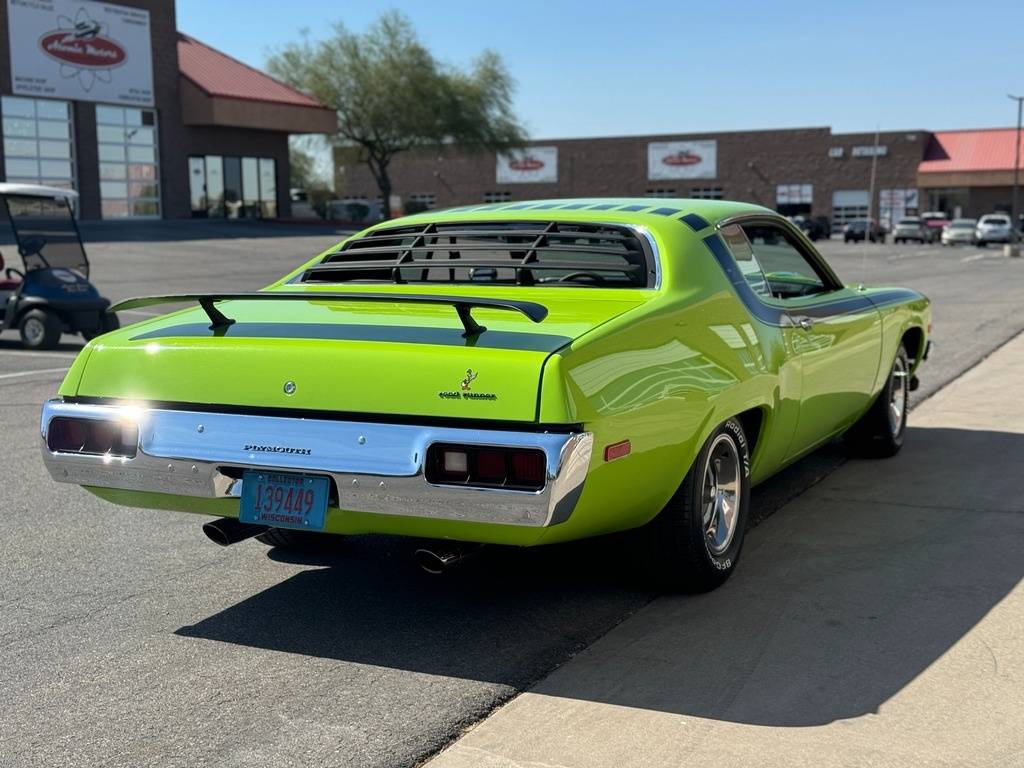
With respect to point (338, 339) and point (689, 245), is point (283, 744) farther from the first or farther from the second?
point (689, 245)

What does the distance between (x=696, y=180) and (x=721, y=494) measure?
3216 inches

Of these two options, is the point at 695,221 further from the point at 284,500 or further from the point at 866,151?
the point at 866,151

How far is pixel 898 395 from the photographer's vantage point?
24.3 feet

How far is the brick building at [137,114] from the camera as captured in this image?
41500 millimetres

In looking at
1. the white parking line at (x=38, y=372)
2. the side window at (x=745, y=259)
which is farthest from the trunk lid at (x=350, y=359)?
the white parking line at (x=38, y=372)

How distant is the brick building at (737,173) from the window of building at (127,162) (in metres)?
26.0

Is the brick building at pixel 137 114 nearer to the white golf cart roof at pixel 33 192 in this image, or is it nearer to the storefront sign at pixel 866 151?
the white golf cart roof at pixel 33 192

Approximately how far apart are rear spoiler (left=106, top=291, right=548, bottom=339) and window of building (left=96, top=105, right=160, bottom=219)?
4260 cm

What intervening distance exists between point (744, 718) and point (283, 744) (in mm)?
1296

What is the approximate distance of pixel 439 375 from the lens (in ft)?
12.6

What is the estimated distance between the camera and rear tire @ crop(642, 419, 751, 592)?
445 cm

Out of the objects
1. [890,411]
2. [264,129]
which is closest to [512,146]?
[264,129]

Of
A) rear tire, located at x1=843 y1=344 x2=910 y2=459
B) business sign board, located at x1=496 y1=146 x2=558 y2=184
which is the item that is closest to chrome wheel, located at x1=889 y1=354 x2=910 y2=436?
rear tire, located at x1=843 y1=344 x2=910 y2=459

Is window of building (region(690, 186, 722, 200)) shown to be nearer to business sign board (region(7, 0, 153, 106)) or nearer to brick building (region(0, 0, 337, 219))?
brick building (region(0, 0, 337, 219))
